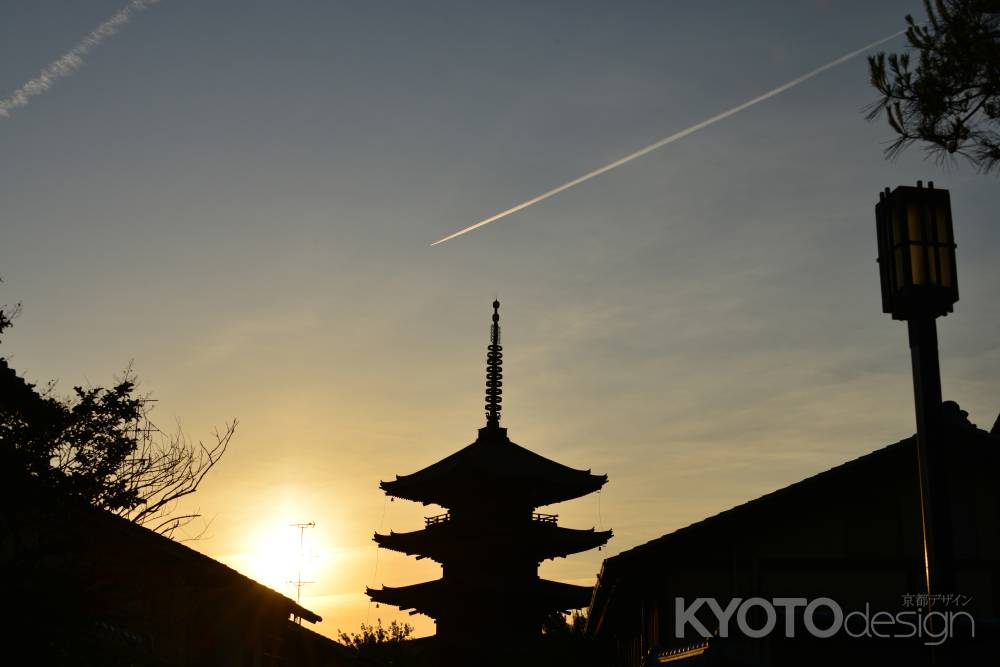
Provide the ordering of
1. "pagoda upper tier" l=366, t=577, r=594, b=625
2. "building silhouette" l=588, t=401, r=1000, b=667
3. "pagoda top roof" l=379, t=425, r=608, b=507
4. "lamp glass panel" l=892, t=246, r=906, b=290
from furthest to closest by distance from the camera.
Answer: "pagoda top roof" l=379, t=425, r=608, b=507 → "pagoda upper tier" l=366, t=577, r=594, b=625 → "building silhouette" l=588, t=401, r=1000, b=667 → "lamp glass panel" l=892, t=246, r=906, b=290

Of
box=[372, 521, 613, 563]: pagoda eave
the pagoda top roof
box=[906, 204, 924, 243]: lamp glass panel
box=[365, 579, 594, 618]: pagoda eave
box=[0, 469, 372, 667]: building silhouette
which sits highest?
the pagoda top roof

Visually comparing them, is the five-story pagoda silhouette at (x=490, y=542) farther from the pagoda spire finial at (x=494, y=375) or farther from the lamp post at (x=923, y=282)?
the lamp post at (x=923, y=282)

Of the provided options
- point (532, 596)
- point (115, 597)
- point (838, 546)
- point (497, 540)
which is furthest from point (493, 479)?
point (115, 597)

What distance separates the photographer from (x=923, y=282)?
955 cm

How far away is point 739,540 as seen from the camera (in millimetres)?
16750

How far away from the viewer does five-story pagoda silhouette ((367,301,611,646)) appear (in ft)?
143

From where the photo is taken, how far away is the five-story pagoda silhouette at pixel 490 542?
43438 millimetres

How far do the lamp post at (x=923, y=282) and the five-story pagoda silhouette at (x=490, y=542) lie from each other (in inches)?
1353

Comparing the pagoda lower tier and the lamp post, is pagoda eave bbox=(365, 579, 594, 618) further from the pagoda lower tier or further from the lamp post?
the lamp post

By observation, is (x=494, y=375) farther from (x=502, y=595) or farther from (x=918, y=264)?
(x=918, y=264)

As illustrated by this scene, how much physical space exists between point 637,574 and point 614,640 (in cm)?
1279

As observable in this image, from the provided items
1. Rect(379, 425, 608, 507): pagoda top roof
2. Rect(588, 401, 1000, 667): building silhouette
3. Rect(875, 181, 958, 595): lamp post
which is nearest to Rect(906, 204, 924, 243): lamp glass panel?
Rect(875, 181, 958, 595): lamp post

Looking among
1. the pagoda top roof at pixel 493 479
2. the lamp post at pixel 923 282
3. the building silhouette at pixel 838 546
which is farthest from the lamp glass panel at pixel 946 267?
the pagoda top roof at pixel 493 479

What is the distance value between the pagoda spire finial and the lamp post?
127ft
